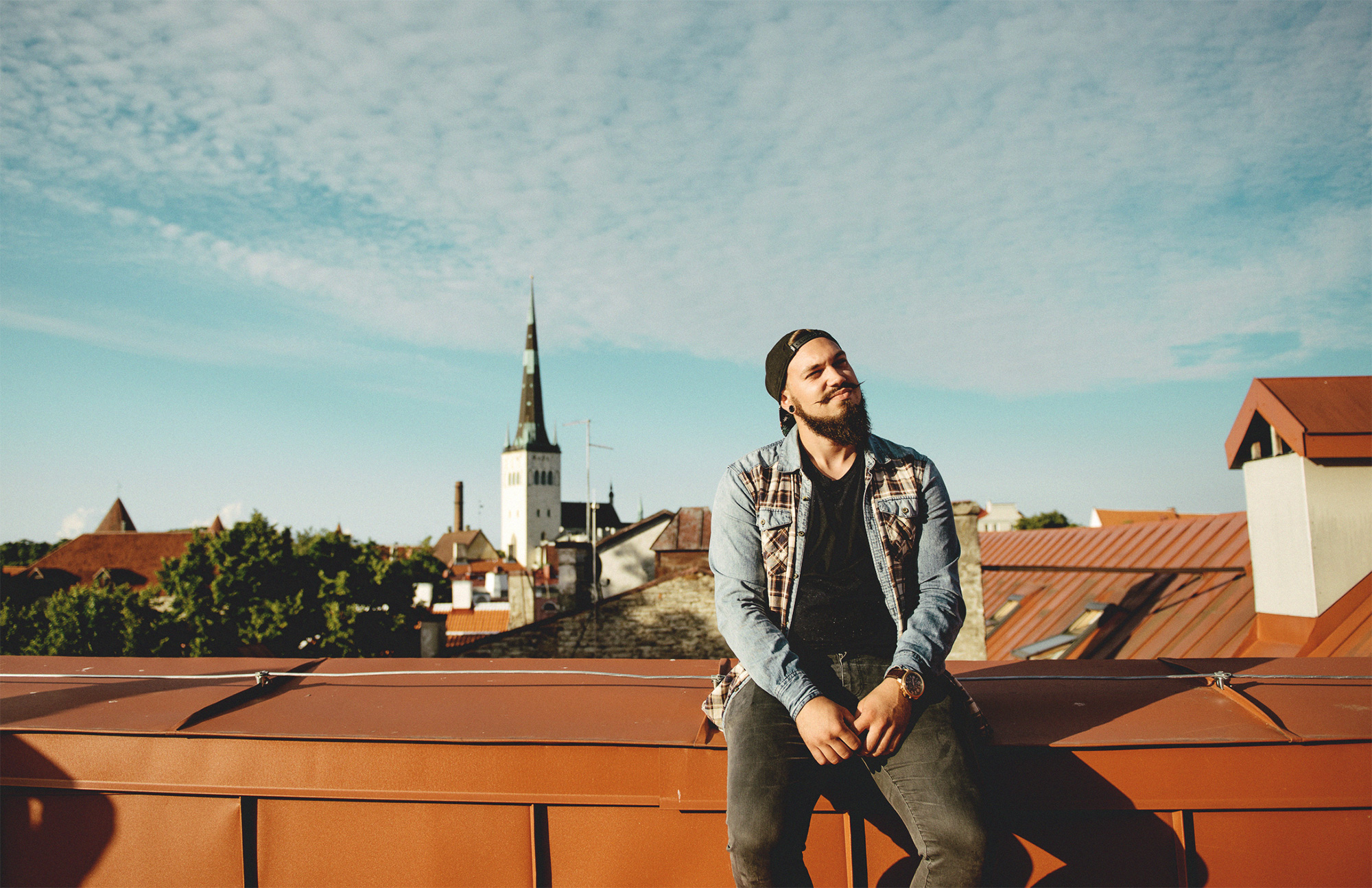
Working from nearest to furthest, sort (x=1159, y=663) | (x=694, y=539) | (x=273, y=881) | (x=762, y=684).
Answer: (x=762, y=684), (x=273, y=881), (x=1159, y=663), (x=694, y=539)

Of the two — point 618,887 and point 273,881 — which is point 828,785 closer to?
point 618,887

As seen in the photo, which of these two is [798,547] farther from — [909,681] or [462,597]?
[462,597]

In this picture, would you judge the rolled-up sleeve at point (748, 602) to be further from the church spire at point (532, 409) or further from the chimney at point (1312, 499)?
the church spire at point (532, 409)

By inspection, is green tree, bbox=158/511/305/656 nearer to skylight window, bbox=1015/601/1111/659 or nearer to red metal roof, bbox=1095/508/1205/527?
skylight window, bbox=1015/601/1111/659

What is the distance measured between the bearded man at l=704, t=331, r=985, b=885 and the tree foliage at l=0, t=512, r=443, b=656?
2976 centimetres

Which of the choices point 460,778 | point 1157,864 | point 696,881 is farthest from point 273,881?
point 1157,864

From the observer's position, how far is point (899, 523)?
8.24 feet

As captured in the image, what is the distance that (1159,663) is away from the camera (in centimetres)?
306

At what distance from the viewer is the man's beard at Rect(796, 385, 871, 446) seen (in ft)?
8.59

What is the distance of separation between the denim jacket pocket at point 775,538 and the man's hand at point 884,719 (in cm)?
47

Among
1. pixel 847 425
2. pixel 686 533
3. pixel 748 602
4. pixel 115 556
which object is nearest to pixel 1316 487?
pixel 847 425

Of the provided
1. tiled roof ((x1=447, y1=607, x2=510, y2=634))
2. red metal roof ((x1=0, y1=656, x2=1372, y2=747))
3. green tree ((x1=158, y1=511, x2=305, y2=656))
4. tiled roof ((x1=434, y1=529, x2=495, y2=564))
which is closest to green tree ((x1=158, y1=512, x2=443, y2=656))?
green tree ((x1=158, y1=511, x2=305, y2=656))

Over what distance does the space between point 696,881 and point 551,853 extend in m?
0.44

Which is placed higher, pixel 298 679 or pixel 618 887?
pixel 298 679
